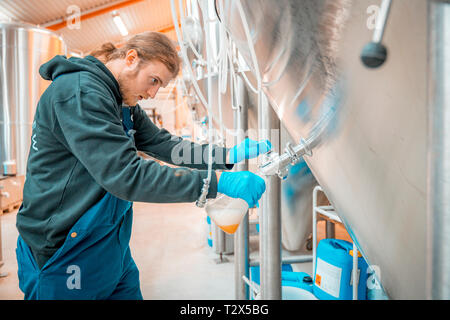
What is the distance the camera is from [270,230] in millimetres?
1057

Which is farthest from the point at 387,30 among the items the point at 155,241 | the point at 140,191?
the point at 155,241

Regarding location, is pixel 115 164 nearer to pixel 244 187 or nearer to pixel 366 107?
pixel 244 187

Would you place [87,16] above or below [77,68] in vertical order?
above

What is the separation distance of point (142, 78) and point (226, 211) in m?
0.42

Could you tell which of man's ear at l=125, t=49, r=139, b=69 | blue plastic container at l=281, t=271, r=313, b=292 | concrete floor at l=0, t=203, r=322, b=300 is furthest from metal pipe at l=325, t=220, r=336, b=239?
man's ear at l=125, t=49, r=139, b=69

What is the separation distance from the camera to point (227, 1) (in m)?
0.55

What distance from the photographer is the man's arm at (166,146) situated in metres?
1.00

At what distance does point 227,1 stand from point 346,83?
0.85 feet

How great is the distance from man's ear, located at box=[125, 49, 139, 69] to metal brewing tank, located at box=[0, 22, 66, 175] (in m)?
2.74

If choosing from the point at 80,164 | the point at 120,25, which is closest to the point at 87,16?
the point at 120,25

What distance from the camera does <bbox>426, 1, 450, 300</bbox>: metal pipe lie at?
304mm

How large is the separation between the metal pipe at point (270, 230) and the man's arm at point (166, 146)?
0.22 meters

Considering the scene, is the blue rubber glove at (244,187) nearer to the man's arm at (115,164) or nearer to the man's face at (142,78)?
the man's arm at (115,164)

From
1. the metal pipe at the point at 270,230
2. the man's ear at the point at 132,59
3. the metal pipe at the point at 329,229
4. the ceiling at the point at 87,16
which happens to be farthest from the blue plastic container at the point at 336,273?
the ceiling at the point at 87,16
